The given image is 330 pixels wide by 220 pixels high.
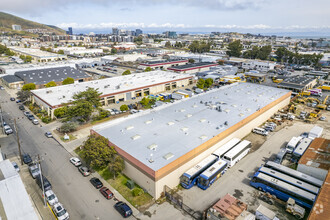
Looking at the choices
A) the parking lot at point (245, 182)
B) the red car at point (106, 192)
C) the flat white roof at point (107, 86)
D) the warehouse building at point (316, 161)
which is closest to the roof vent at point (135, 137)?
the red car at point (106, 192)

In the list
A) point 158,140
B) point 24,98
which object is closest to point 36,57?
point 24,98

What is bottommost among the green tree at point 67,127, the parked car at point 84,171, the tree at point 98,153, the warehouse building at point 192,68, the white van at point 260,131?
the parked car at point 84,171

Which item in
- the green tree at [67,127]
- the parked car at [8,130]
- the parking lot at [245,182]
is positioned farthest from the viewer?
the parked car at [8,130]

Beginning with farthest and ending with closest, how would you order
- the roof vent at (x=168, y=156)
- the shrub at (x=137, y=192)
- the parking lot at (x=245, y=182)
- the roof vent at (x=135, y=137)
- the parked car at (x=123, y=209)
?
the roof vent at (x=135, y=137), the roof vent at (x=168, y=156), the shrub at (x=137, y=192), the parking lot at (x=245, y=182), the parked car at (x=123, y=209)

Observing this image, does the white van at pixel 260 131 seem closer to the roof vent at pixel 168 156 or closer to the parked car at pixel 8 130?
the roof vent at pixel 168 156

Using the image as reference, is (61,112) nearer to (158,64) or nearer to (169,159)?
(169,159)
